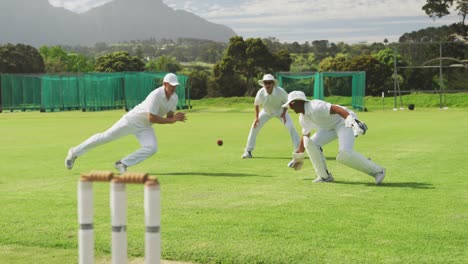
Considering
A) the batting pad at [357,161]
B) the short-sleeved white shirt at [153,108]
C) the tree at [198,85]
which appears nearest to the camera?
the batting pad at [357,161]

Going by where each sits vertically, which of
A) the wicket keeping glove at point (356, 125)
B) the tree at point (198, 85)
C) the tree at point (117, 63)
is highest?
the tree at point (117, 63)

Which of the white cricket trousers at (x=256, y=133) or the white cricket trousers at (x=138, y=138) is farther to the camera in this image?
the white cricket trousers at (x=256, y=133)

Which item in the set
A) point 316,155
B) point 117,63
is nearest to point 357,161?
point 316,155

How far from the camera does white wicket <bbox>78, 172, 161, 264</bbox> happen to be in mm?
4641

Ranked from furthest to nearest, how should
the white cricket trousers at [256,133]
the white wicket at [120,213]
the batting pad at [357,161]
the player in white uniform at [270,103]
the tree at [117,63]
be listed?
the tree at [117,63] < the white cricket trousers at [256,133] < the player in white uniform at [270,103] < the batting pad at [357,161] < the white wicket at [120,213]

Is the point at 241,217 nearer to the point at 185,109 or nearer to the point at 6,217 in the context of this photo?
the point at 6,217

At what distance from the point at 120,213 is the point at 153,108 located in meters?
9.65

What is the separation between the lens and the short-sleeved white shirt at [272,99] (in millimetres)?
18312

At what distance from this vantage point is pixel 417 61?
7238cm

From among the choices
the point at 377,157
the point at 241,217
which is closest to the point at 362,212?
the point at 241,217

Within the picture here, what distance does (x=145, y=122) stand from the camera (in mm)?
14711

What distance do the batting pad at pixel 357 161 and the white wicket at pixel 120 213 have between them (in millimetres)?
7888

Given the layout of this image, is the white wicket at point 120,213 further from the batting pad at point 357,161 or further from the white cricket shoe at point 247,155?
the white cricket shoe at point 247,155

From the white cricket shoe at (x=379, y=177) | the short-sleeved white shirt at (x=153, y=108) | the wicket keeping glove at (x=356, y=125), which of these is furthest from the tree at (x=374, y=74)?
the wicket keeping glove at (x=356, y=125)
